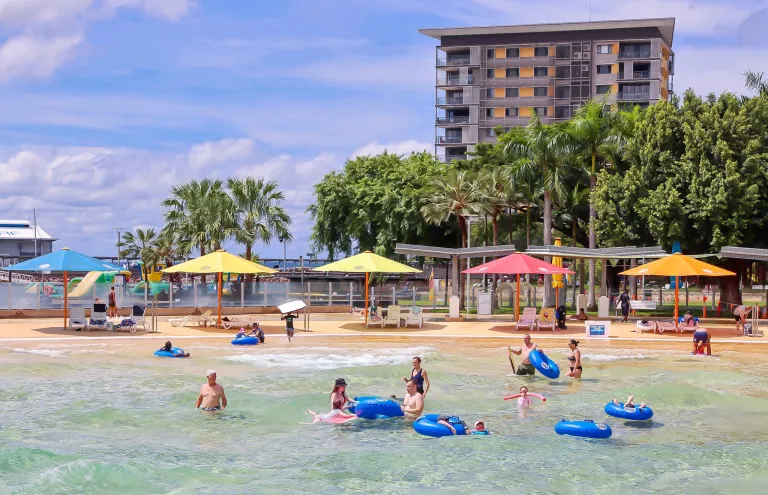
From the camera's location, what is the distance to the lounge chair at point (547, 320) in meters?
32.5

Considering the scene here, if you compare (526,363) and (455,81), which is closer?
(526,363)

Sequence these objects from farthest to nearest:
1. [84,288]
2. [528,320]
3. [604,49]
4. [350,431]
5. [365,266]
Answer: [604,49] < [84,288] < [528,320] < [365,266] < [350,431]

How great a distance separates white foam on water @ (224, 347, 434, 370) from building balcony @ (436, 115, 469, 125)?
268ft

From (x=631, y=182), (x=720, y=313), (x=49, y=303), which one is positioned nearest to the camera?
(x=49, y=303)

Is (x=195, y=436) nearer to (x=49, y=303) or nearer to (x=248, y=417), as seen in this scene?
(x=248, y=417)

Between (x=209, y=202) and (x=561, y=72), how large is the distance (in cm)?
6631

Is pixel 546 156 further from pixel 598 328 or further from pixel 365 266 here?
pixel 365 266

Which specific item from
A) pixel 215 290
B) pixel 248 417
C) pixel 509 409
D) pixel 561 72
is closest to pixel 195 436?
pixel 248 417

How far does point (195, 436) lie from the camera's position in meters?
16.5

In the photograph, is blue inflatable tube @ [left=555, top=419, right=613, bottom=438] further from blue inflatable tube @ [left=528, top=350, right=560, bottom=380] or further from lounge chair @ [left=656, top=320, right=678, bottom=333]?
lounge chair @ [left=656, top=320, right=678, bottom=333]

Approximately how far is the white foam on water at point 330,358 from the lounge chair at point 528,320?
668 centimetres

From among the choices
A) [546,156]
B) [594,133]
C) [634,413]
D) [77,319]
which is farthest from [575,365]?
[594,133]

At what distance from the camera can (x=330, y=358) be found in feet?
83.0

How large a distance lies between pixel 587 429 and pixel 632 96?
90.6m
